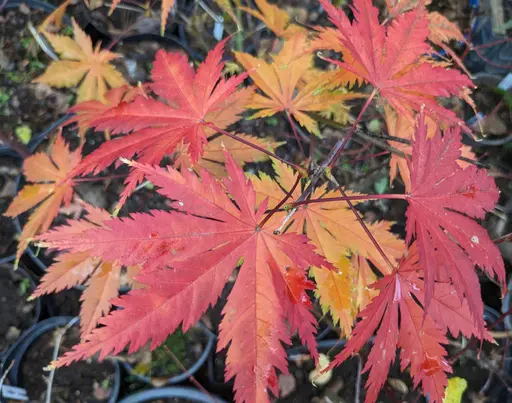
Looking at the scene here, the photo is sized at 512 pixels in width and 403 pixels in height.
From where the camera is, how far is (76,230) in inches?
36.5

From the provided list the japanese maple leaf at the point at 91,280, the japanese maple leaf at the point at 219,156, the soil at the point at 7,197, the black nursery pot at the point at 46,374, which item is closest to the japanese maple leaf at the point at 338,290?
the japanese maple leaf at the point at 219,156

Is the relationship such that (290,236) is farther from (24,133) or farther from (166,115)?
(24,133)

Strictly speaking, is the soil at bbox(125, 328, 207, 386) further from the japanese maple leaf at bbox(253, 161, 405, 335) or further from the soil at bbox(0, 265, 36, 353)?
the japanese maple leaf at bbox(253, 161, 405, 335)

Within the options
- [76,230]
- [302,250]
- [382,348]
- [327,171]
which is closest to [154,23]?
[76,230]

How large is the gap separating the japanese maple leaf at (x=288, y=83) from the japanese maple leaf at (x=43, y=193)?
497 millimetres

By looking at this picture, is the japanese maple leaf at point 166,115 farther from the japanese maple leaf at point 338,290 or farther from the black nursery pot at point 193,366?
the black nursery pot at point 193,366

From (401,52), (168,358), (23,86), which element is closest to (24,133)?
(23,86)

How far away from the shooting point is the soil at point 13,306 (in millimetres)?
1354

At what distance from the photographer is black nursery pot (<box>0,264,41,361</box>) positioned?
135 centimetres

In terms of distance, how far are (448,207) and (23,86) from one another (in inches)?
69.7

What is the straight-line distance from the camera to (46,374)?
1289 mm

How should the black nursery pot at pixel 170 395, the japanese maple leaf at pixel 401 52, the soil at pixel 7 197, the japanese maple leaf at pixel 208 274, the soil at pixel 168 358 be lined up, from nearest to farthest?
the japanese maple leaf at pixel 208 274 → the japanese maple leaf at pixel 401 52 → the black nursery pot at pixel 170 395 → the soil at pixel 168 358 → the soil at pixel 7 197

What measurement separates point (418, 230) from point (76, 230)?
30.2 inches

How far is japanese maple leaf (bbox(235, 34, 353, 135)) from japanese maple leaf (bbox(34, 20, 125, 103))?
0.53 meters
